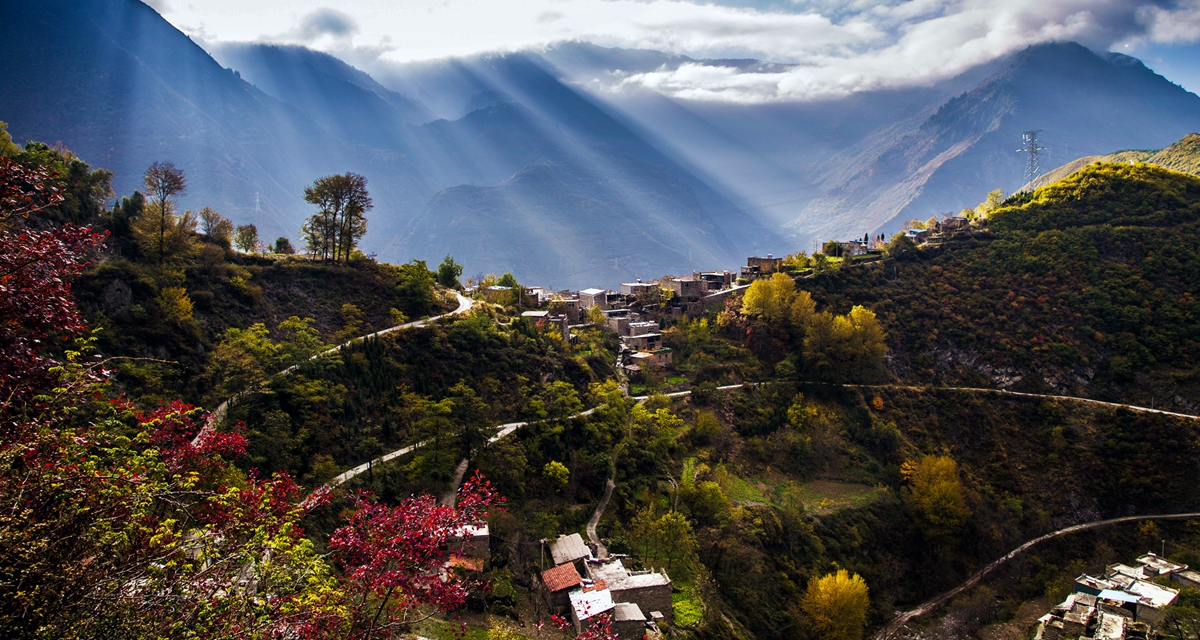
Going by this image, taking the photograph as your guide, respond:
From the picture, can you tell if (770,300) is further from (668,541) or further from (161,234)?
(161,234)

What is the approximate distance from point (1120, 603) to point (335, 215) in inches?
2021

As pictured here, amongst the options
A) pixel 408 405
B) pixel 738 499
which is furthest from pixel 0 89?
pixel 738 499

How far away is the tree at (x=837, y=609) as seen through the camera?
96.4 feet

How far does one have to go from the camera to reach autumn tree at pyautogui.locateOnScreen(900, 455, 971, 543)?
37.3 meters

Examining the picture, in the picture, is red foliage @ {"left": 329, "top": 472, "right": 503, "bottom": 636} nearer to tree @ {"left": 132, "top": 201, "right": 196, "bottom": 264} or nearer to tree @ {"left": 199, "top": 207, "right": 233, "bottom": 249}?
tree @ {"left": 132, "top": 201, "right": 196, "bottom": 264}

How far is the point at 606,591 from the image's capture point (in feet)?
74.3

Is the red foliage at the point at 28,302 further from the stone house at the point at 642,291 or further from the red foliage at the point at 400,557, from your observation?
the stone house at the point at 642,291

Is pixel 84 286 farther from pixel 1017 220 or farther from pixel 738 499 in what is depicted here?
pixel 1017 220

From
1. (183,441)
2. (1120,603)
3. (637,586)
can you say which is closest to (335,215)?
(637,586)

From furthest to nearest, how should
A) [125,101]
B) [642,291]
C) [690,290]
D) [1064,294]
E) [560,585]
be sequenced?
[125,101]
[642,291]
[690,290]
[1064,294]
[560,585]

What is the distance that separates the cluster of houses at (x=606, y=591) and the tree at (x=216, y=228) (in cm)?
3116

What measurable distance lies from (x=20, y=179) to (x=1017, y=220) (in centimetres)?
7459

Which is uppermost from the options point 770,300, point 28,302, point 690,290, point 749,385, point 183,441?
point 690,290

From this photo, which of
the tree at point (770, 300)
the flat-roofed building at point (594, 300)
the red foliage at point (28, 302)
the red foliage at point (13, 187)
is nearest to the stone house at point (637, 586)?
the red foliage at point (28, 302)
